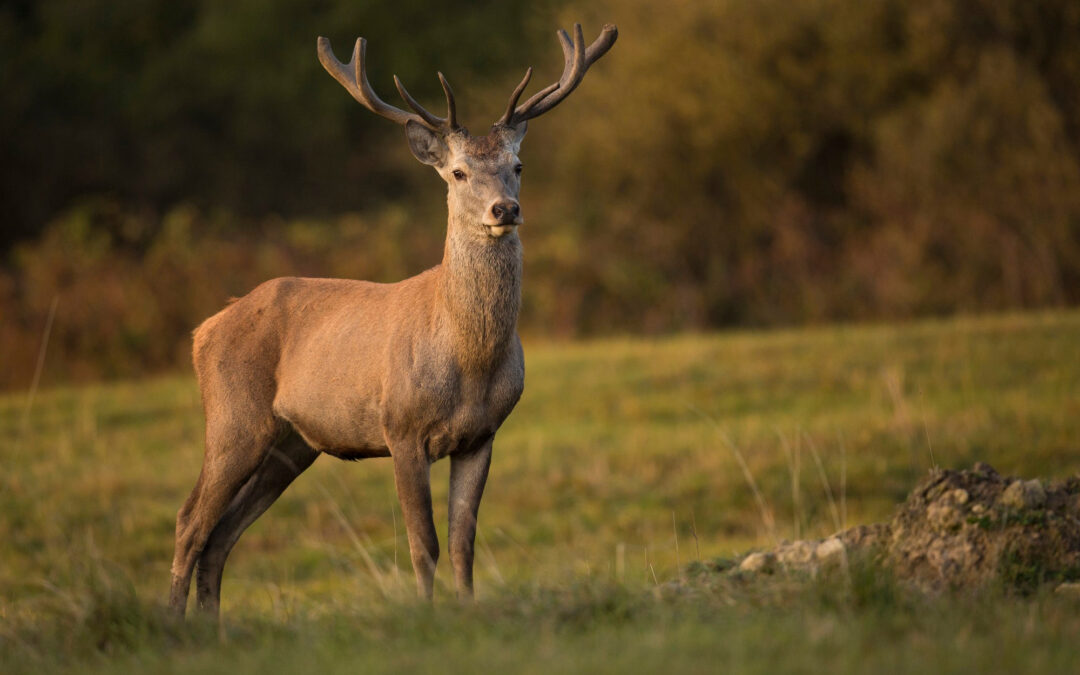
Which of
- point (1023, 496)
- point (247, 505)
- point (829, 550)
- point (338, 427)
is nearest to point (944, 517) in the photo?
point (1023, 496)

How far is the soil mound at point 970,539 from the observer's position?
6172 millimetres

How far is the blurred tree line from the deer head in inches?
594

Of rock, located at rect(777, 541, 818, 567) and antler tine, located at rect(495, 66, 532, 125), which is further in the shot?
antler tine, located at rect(495, 66, 532, 125)

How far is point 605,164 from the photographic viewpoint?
28656 mm

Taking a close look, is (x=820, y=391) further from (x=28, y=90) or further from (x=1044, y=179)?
(x=28, y=90)

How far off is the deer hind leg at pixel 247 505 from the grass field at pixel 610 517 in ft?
1.29

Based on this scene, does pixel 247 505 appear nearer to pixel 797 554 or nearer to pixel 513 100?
pixel 513 100

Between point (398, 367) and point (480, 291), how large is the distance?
1.76 ft

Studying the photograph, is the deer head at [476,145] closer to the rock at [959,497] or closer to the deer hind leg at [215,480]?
the deer hind leg at [215,480]

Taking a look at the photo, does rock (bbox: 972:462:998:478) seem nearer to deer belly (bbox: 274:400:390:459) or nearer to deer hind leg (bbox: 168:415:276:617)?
deer belly (bbox: 274:400:390:459)

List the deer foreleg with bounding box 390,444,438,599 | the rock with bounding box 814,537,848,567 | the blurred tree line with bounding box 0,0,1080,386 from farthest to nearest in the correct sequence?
the blurred tree line with bounding box 0,0,1080,386
the deer foreleg with bounding box 390,444,438,599
the rock with bounding box 814,537,848,567

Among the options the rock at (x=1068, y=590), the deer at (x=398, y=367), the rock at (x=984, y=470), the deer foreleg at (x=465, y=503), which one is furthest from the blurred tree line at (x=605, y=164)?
the rock at (x=1068, y=590)

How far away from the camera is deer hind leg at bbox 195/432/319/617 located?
23.6ft

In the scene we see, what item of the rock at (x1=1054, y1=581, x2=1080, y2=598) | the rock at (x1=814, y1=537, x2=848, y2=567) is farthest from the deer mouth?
the rock at (x1=1054, y1=581, x2=1080, y2=598)
